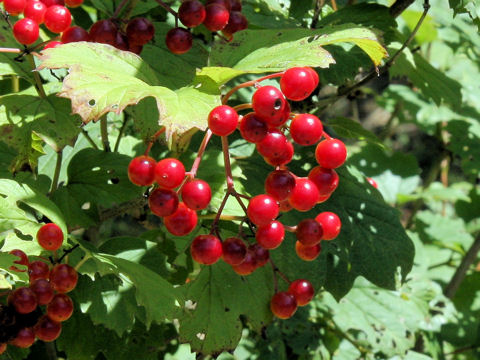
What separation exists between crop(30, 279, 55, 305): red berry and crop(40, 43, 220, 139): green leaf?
1.26 feet

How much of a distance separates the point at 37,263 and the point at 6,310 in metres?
0.11

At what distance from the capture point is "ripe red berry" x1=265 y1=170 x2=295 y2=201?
1.21 m

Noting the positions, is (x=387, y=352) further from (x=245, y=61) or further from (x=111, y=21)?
(x=111, y=21)

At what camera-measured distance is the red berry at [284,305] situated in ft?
4.71

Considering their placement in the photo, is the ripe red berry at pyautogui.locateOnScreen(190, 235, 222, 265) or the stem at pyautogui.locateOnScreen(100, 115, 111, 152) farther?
the stem at pyautogui.locateOnScreen(100, 115, 111, 152)

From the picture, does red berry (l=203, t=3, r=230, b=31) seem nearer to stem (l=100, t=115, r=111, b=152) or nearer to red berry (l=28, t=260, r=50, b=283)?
stem (l=100, t=115, r=111, b=152)

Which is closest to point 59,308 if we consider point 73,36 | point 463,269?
point 73,36

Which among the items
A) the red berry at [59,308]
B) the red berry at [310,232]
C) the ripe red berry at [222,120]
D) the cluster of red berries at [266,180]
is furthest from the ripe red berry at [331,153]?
the red berry at [59,308]

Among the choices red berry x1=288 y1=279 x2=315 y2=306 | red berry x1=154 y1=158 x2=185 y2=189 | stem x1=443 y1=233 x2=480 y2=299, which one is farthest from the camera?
stem x1=443 y1=233 x2=480 y2=299

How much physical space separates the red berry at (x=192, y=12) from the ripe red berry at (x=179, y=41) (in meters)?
0.03

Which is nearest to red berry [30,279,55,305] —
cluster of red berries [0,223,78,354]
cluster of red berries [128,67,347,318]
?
cluster of red berries [0,223,78,354]

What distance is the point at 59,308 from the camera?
127 centimetres

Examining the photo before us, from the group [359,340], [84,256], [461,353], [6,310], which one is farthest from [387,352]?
[6,310]

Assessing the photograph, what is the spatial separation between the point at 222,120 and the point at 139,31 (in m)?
0.38
